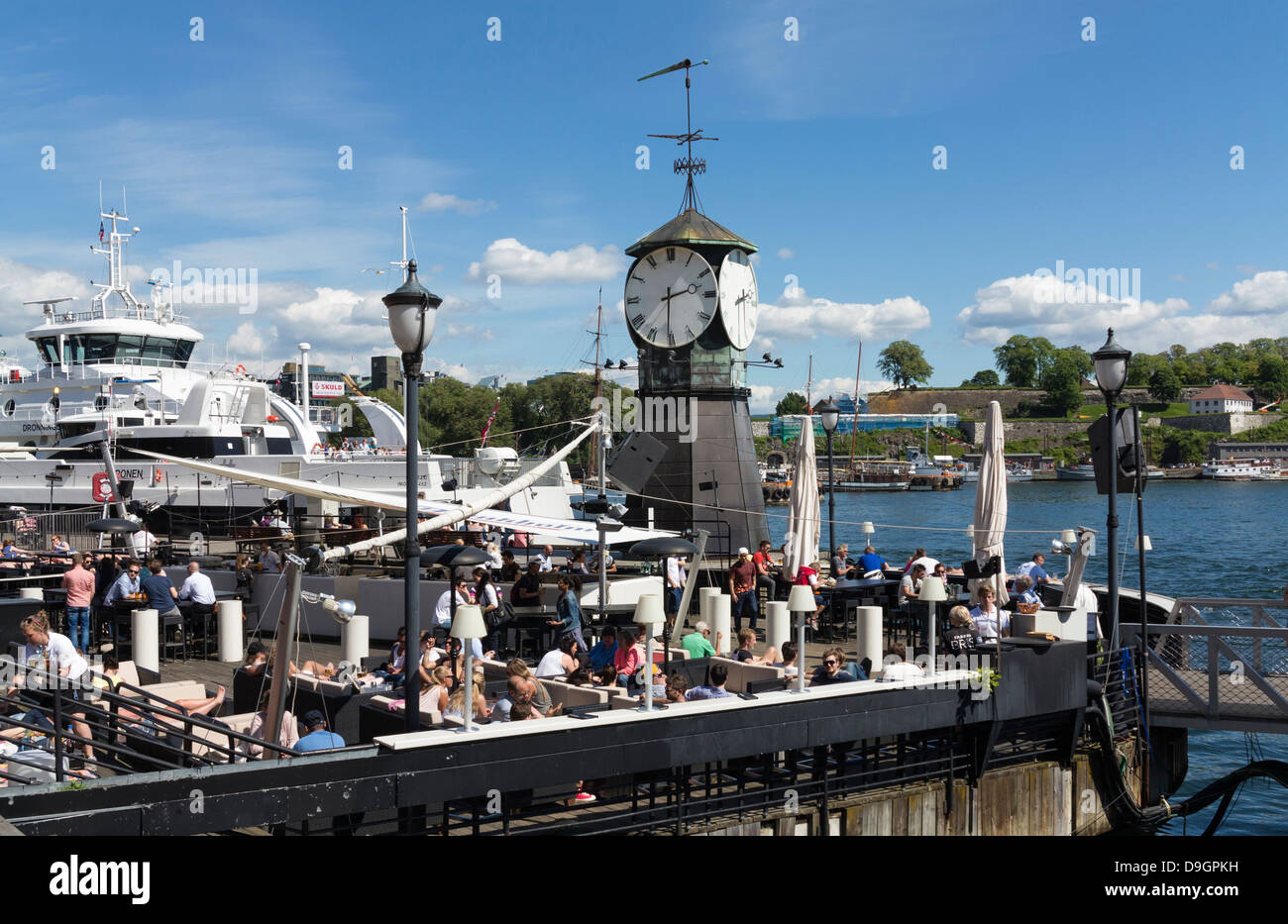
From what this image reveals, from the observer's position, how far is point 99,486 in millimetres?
38531

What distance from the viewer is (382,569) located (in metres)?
21.8

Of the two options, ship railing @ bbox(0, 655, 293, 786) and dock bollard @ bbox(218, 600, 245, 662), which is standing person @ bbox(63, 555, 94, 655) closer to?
dock bollard @ bbox(218, 600, 245, 662)

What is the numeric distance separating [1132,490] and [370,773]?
977cm

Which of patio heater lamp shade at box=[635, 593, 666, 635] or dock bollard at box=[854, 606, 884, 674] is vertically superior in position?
patio heater lamp shade at box=[635, 593, 666, 635]

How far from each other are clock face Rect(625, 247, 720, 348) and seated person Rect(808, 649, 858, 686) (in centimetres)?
1509

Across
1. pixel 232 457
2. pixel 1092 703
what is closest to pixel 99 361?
pixel 232 457

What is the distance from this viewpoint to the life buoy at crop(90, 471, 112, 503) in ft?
119

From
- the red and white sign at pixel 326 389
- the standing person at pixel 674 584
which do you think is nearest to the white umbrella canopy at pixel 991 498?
the standing person at pixel 674 584

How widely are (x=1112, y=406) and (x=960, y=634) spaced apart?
3.36 m

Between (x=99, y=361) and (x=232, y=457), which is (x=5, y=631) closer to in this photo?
(x=232, y=457)

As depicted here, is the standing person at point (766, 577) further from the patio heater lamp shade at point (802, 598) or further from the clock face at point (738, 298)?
the patio heater lamp shade at point (802, 598)

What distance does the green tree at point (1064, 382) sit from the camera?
183750mm

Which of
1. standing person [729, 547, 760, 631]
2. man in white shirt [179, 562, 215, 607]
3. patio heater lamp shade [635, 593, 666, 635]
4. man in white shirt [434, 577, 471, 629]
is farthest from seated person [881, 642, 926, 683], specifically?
man in white shirt [179, 562, 215, 607]

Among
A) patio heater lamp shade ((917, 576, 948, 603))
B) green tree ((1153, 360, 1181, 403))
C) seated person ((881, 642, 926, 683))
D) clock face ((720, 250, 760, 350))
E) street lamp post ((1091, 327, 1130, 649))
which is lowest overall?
seated person ((881, 642, 926, 683))
